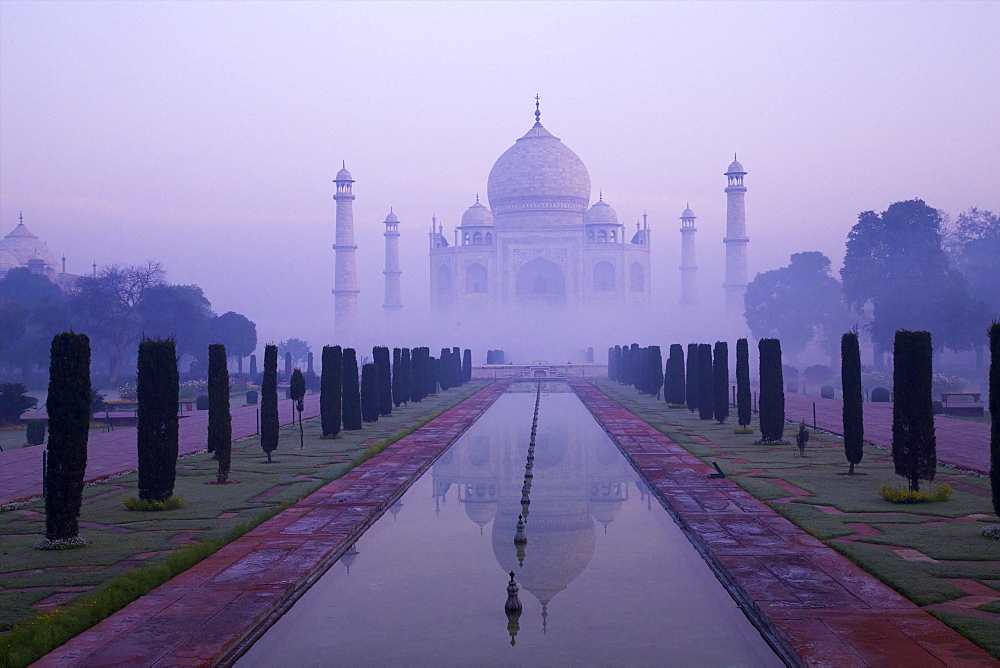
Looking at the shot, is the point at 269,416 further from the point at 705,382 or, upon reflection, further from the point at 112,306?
the point at 112,306

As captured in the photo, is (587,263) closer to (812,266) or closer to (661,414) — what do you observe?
(812,266)

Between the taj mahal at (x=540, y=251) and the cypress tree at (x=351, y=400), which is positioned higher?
the taj mahal at (x=540, y=251)

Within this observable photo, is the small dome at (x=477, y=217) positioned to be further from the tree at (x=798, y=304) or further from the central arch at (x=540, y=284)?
the tree at (x=798, y=304)

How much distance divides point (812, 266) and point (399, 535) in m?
51.2

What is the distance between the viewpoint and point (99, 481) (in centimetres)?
1212

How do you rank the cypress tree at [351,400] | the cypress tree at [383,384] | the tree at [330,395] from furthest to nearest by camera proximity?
the cypress tree at [383,384] < the cypress tree at [351,400] < the tree at [330,395]

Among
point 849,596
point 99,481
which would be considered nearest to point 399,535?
point 849,596

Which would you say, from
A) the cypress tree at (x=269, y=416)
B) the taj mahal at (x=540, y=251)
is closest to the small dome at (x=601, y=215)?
the taj mahal at (x=540, y=251)

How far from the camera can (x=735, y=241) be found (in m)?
54.3

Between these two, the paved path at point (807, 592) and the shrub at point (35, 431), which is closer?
the paved path at point (807, 592)

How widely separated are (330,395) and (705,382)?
8.10m

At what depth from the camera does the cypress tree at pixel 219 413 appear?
11942 mm

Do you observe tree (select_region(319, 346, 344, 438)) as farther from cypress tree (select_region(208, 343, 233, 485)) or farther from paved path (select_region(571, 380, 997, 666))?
paved path (select_region(571, 380, 997, 666))

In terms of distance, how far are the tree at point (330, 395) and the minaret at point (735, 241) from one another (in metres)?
39.5
